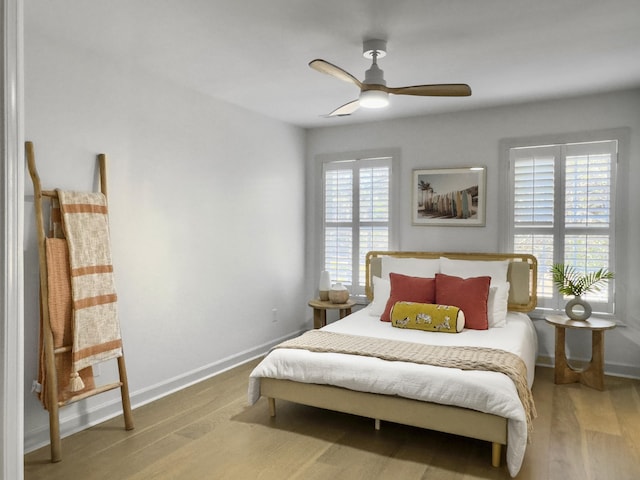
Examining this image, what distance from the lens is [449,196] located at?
196 inches

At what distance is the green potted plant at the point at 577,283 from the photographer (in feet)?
13.5

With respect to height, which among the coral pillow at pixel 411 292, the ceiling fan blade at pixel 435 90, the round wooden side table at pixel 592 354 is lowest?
the round wooden side table at pixel 592 354

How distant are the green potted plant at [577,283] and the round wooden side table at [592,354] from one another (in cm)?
9

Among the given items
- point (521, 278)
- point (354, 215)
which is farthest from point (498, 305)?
point (354, 215)

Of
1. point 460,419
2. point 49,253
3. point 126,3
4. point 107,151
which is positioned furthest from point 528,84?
point 49,253

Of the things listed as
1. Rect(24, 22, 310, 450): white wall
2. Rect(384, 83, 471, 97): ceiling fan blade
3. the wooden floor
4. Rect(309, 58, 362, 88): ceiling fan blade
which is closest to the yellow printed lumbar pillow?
the wooden floor

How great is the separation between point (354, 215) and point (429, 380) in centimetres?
290

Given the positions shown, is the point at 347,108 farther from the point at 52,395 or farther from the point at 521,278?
the point at 52,395

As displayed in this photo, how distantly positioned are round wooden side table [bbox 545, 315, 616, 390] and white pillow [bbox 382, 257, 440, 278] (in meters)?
1.11

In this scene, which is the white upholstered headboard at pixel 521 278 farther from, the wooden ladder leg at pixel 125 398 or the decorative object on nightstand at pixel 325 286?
the wooden ladder leg at pixel 125 398

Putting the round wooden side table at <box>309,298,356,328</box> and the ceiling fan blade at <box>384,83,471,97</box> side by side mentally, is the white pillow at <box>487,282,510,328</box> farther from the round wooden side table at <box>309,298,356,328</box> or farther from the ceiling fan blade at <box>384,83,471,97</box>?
the ceiling fan blade at <box>384,83,471,97</box>

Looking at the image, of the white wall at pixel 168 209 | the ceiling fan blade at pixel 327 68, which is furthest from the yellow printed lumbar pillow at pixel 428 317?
the ceiling fan blade at pixel 327 68

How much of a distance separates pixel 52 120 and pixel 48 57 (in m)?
0.39

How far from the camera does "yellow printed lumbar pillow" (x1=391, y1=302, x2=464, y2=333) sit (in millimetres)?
3863
